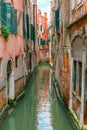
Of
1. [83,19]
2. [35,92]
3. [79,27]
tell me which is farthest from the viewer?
[35,92]

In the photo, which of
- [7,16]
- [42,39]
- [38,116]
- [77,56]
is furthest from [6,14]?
[42,39]

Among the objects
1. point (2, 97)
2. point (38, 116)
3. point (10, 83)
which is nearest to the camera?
point (2, 97)

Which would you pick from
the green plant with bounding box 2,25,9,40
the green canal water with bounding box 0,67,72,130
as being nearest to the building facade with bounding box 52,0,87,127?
the green canal water with bounding box 0,67,72,130

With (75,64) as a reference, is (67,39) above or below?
above

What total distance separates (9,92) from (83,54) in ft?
22.2

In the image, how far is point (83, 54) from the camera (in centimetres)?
1012

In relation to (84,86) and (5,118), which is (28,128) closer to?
(5,118)

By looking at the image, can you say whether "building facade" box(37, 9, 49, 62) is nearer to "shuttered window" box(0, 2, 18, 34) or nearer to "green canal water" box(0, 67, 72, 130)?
"green canal water" box(0, 67, 72, 130)

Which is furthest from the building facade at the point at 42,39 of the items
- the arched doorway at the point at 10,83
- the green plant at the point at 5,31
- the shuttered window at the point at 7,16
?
the green plant at the point at 5,31

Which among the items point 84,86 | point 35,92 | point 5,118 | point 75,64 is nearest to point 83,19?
point 84,86

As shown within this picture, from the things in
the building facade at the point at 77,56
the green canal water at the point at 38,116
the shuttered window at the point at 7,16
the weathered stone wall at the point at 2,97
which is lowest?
the green canal water at the point at 38,116

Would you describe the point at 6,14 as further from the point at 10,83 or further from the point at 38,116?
the point at 38,116

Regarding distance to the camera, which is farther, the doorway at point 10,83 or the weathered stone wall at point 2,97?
the doorway at point 10,83

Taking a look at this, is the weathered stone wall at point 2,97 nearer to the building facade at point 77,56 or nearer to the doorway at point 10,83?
the doorway at point 10,83
